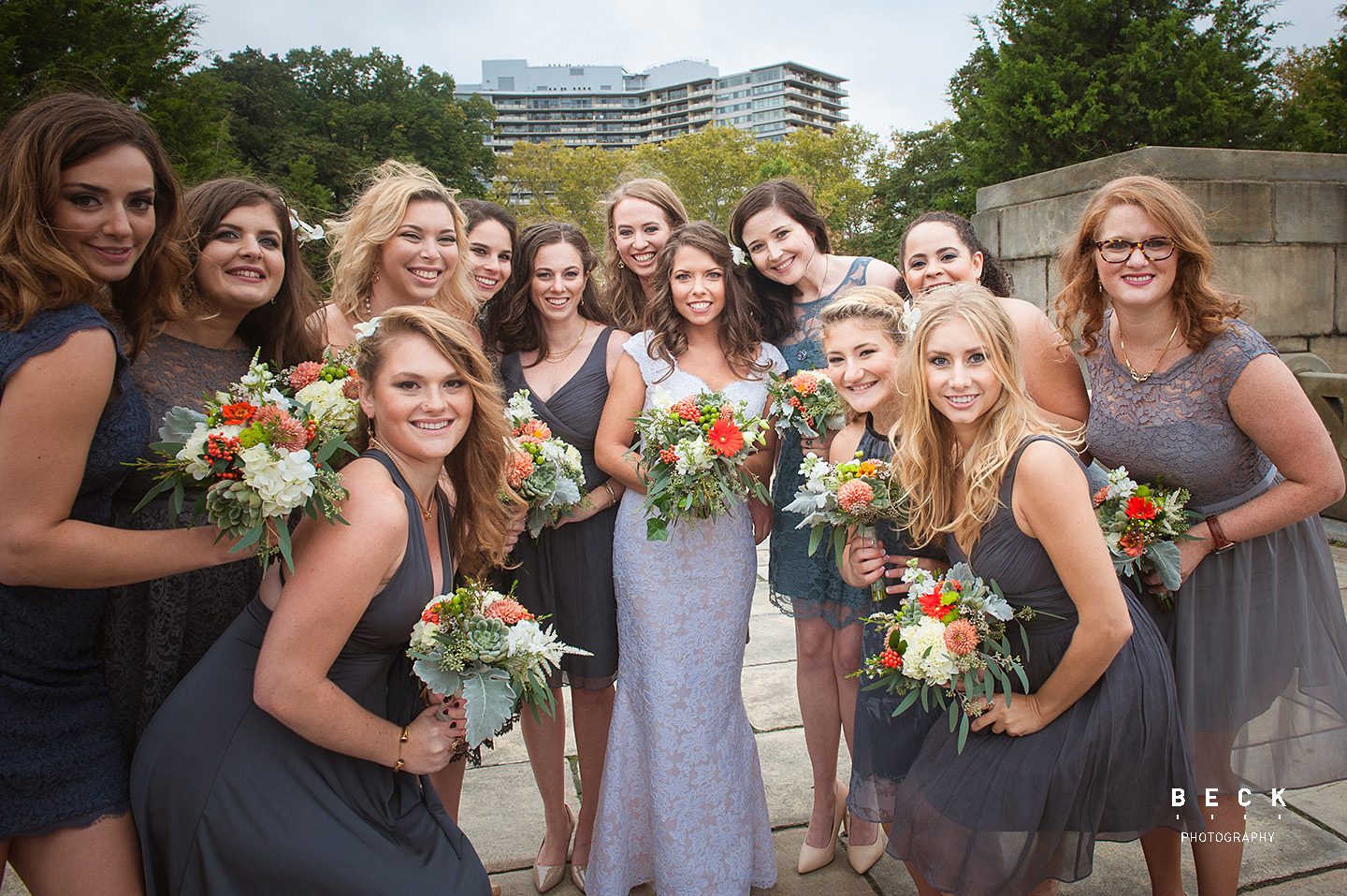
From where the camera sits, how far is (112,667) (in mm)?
2209

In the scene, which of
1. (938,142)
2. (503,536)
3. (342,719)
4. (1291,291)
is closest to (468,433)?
(503,536)

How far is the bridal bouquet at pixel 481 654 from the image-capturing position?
204 centimetres

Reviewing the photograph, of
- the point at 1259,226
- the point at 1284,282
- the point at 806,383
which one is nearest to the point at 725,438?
the point at 806,383

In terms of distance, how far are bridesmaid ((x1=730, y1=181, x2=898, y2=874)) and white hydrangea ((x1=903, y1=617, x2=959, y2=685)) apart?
968mm

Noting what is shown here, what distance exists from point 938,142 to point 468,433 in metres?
32.6

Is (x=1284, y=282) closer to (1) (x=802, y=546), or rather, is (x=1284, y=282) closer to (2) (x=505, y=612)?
(1) (x=802, y=546)

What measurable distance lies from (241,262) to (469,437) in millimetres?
1003

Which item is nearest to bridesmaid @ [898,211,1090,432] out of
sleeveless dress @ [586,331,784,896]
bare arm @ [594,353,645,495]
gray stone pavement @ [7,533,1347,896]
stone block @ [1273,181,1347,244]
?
sleeveless dress @ [586,331,784,896]

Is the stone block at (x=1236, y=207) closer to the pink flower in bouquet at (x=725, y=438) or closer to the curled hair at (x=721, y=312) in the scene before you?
the curled hair at (x=721, y=312)

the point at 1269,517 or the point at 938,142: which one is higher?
the point at 938,142

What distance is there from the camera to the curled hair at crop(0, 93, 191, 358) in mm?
1899

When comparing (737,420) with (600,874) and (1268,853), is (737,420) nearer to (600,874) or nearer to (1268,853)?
(600,874)

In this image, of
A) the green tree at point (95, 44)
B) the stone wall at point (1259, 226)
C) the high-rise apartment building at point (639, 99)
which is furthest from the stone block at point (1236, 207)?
the high-rise apartment building at point (639, 99)

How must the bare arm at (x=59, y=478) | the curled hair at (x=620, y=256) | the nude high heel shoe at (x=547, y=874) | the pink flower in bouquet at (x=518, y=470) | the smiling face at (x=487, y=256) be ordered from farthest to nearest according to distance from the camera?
1. the curled hair at (x=620, y=256)
2. the smiling face at (x=487, y=256)
3. the nude high heel shoe at (x=547, y=874)
4. the pink flower in bouquet at (x=518, y=470)
5. the bare arm at (x=59, y=478)
